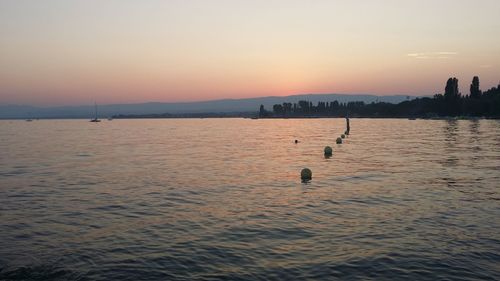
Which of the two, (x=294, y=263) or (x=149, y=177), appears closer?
(x=294, y=263)

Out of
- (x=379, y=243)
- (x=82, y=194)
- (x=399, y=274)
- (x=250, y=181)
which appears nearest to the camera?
(x=399, y=274)

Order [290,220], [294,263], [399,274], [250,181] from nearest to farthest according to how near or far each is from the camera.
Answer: [399,274] → [294,263] → [290,220] → [250,181]

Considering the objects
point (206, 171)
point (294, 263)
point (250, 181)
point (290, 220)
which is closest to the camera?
point (294, 263)

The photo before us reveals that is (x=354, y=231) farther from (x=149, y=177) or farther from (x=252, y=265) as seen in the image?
(x=149, y=177)

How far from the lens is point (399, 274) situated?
14.0m

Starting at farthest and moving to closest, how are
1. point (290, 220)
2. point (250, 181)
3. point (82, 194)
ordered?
1. point (250, 181)
2. point (82, 194)
3. point (290, 220)

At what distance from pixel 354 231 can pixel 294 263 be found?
5.24 m

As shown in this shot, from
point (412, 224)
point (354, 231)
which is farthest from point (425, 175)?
point (354, 231)

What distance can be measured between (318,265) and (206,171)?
92.7ft

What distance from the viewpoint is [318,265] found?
1480 cm

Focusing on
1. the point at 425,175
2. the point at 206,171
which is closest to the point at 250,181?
the point at 206,171

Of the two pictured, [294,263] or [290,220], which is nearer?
[294,263]

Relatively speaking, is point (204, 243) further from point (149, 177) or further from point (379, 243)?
point (149, 177)

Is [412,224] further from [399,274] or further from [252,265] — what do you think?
[252,265]
